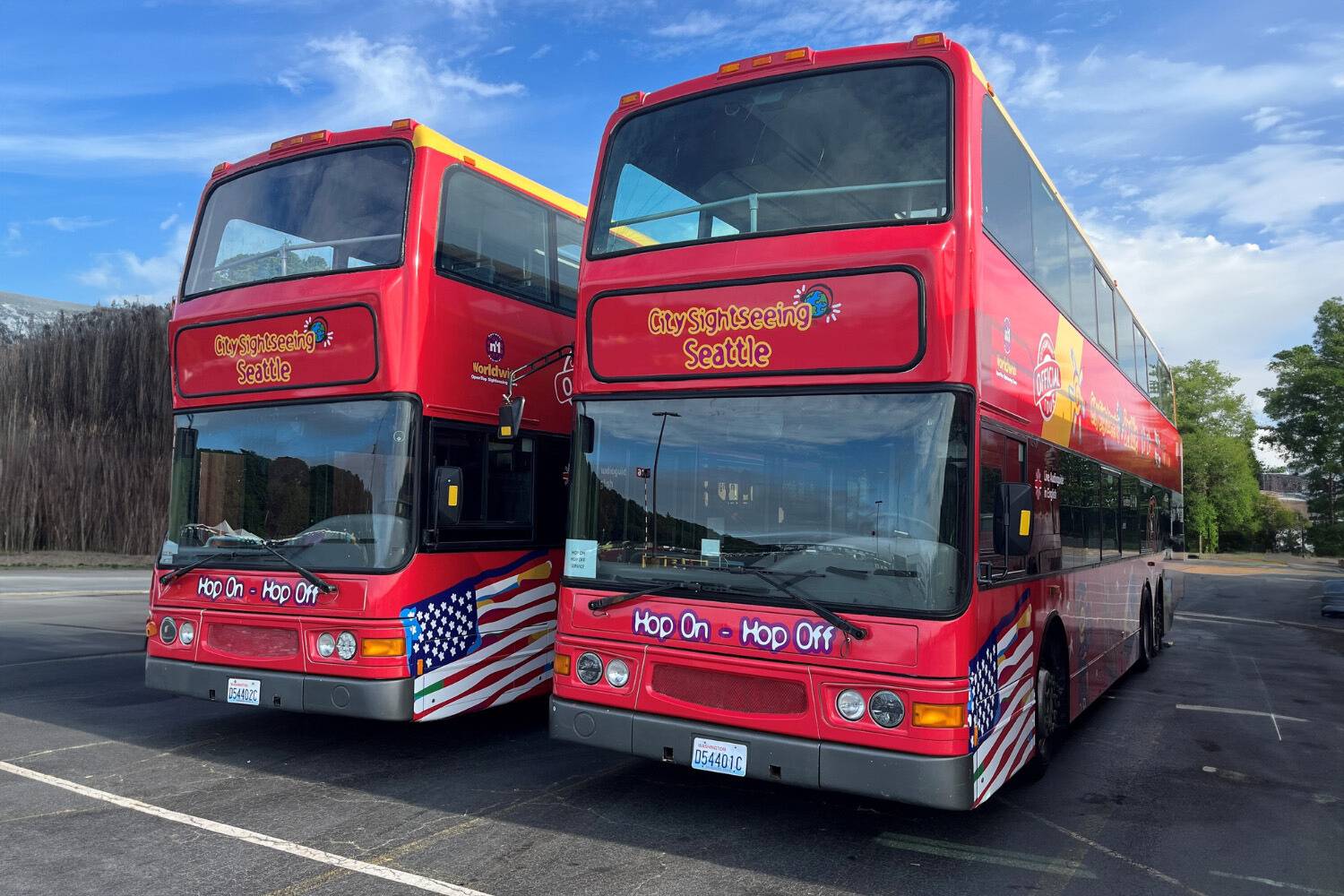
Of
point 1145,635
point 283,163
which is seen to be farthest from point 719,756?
point 1145,635

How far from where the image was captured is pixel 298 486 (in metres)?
6.77

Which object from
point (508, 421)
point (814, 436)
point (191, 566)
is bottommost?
point (191, 566)

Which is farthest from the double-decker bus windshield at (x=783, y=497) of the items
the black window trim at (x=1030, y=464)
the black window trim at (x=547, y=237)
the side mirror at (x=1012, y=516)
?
the black window trim at (x=547, y=237)

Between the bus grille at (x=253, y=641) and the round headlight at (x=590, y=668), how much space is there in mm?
2184

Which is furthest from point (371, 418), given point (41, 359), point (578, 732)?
point (41, 359)

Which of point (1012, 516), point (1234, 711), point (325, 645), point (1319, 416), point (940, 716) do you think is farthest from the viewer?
point (1319, 416)

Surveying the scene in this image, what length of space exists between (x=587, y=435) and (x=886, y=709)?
7.35ft

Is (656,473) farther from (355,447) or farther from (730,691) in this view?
(355,447)

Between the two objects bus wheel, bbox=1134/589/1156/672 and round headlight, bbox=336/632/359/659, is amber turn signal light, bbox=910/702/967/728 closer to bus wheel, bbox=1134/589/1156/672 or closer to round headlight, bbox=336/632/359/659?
round headlight, bbox=336/632/359/659

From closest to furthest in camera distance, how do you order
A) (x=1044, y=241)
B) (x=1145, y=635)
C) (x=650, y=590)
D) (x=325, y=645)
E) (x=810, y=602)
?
(x=810, y=602)
(x=650, y=590)
(x=325, y=645)
(x=1044, y=241)
(x=1145, y=635)

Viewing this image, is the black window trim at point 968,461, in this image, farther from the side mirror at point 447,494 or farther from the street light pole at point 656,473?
the side mirror at point 447,494

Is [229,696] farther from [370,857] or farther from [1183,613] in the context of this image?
[1183,613]

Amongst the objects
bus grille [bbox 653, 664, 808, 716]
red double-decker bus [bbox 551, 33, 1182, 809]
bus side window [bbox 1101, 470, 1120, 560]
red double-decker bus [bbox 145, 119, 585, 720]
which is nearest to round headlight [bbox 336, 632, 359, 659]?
red double-decker bus [bbox 145, 119, 585, 720]

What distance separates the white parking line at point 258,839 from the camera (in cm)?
455
